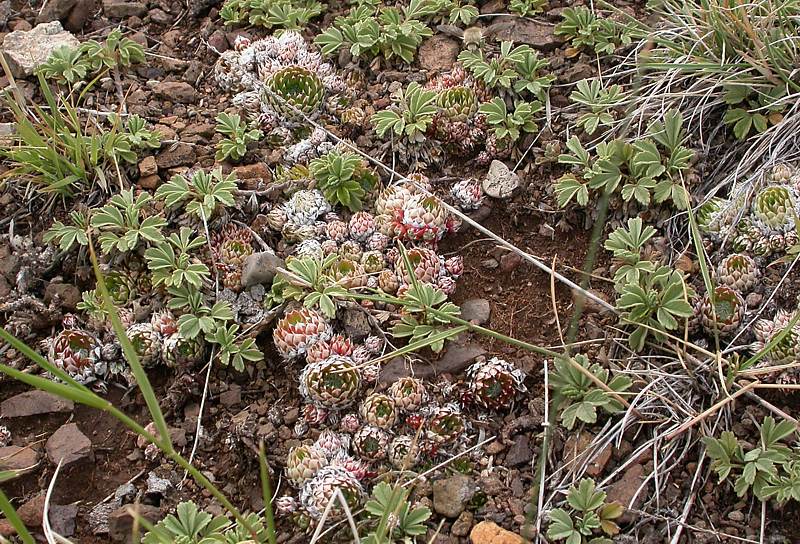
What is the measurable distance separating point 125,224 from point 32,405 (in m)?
0.72

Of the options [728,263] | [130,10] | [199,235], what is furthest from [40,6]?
[728,263]

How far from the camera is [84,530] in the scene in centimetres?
269

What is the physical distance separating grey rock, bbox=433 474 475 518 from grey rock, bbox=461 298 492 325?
1.99ft

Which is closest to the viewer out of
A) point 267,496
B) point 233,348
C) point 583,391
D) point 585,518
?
point 267,496

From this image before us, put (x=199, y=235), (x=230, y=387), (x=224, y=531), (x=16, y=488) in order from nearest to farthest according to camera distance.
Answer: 1. (x=224, y=531)
2. (x=16, y=488)
3. (x=230, y=387)
4. (x=199, y=235)

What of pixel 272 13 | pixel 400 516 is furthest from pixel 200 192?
pixel 400 516

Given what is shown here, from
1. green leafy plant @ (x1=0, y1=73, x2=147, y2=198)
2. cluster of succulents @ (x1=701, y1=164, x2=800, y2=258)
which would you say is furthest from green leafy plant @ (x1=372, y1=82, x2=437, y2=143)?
cluster of succulents @ (x1=701, y1=164, x2=800, y2=258)

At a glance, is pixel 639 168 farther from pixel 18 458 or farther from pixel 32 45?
pixel 32 45

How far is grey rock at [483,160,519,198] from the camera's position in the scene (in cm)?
333

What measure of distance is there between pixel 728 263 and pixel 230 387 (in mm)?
1751

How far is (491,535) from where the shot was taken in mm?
2516

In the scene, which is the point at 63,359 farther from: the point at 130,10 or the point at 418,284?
the point at 130,10

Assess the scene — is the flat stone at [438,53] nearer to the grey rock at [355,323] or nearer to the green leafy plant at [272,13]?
the green leafy plant at [272,13]

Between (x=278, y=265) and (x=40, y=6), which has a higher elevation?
(x=40, y=6)
